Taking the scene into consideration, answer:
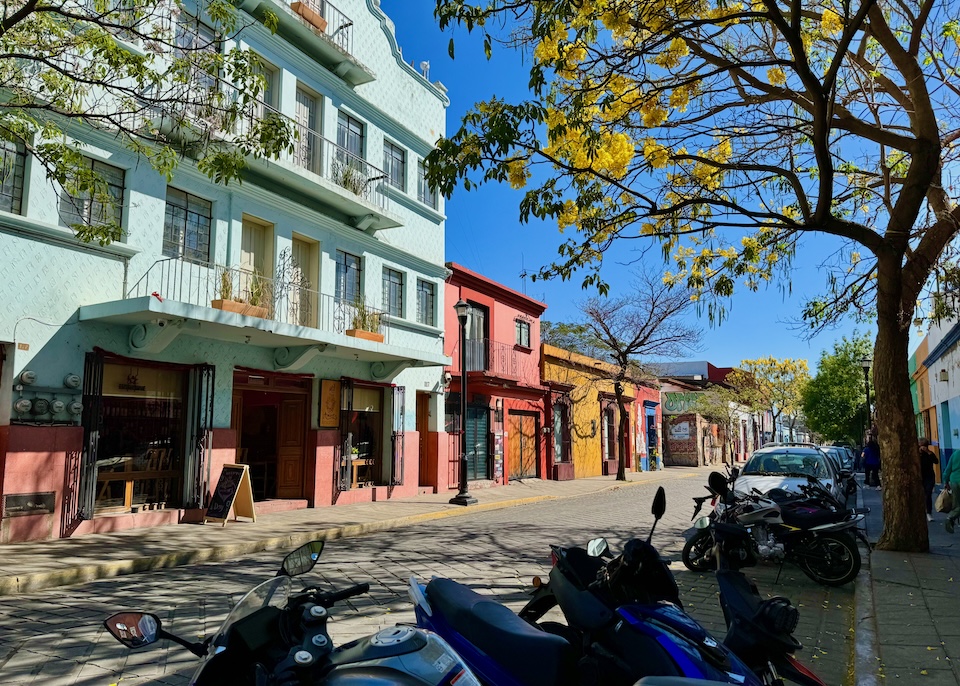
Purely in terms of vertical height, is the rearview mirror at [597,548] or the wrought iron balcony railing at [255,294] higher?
the wrought iron balcony railing at [255,294]

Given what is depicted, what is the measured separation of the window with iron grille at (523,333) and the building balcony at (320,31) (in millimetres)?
10627

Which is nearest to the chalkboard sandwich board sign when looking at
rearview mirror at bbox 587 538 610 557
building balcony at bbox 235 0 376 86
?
building balcony at bbox 235 0 376 86

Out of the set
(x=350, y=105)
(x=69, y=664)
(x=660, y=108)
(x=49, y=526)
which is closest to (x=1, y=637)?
(x=69, y=664)

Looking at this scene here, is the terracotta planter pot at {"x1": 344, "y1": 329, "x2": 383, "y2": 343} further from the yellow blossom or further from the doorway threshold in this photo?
the yellow blossom

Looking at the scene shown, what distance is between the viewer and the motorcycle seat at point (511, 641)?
102 inches

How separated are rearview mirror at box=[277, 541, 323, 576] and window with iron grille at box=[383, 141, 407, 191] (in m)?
16.4

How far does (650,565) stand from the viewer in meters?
3.13

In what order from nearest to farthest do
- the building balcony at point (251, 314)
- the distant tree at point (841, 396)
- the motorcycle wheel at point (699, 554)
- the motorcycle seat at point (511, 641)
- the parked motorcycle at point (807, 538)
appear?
1. the motorcycle seat at point (511, 641)
2. the parked motorcycle at point (807, 538)
3. the motorcycle wheel at point (699, 554)
4. the building balcony at point (251, 314)
5. the distant tree at point (841, 396)

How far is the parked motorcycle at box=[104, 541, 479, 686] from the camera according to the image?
1.94 m

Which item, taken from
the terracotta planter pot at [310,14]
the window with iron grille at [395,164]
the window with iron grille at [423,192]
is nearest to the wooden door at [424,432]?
the window with iron grille at [423,192]

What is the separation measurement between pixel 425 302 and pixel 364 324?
3.75 metres

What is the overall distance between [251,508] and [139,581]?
4.21 meters

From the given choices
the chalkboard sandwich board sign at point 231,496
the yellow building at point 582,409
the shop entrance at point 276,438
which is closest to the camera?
the chalkboard sandwich board sign at point 231,496

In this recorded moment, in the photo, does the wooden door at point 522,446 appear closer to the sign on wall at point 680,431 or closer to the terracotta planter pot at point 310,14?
the terracotta planter pot at point 310,14
